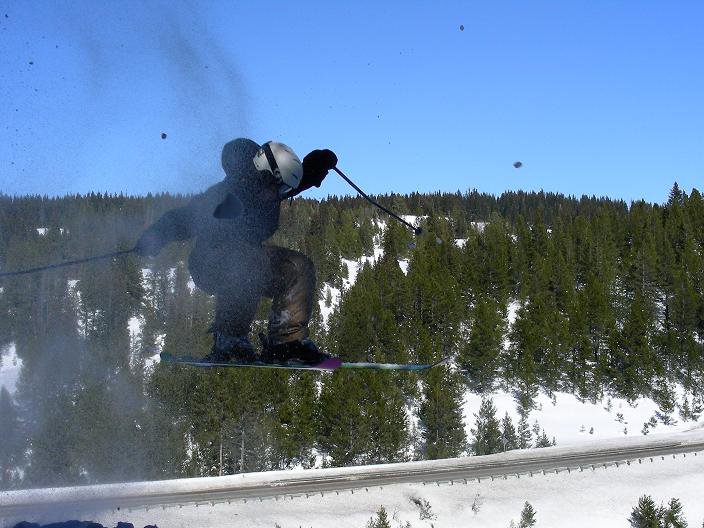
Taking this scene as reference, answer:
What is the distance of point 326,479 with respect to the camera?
30.4 m

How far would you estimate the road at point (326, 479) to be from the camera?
86.1 ft

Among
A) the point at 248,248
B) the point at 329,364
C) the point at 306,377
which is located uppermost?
the point at 306,377

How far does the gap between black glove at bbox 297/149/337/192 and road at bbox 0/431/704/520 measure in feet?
62.4

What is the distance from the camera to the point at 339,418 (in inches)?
1713

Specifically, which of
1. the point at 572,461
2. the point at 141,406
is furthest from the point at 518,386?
the point at 141,406

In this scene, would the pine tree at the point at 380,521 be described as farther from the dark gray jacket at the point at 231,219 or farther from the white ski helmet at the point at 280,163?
the white ski helmet at the point at 280,163

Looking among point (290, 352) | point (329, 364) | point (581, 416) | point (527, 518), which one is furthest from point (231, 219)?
point (581, 416)

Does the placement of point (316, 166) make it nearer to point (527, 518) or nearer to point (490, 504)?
point (527, 518)

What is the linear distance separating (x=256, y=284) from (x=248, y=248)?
355 millimetres

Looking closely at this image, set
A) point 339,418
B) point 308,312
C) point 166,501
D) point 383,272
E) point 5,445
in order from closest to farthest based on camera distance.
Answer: point 308,312, point 166,501, point 339,418, point 5,445, point 383,272

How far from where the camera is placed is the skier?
22.6 feet

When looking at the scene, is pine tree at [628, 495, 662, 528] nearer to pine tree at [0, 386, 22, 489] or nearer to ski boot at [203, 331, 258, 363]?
ski boot at [203, 331, 258, 363]

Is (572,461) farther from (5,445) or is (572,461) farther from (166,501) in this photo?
(5,445)

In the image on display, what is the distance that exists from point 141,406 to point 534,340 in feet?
88.7
